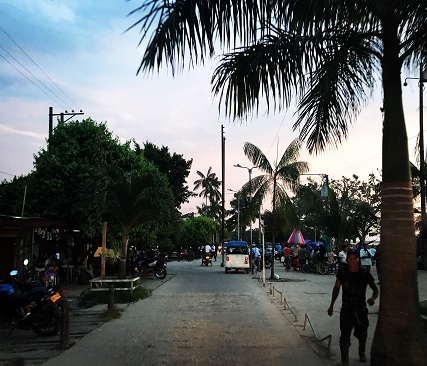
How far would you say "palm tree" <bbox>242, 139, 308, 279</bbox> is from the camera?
68.8 ft

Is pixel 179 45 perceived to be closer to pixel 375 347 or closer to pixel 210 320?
pixel 375 347

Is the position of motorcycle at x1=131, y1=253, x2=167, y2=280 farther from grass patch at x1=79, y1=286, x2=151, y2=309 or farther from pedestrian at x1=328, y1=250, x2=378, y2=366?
pedestrian at x1=328, y1=250, x2=378, y2=366

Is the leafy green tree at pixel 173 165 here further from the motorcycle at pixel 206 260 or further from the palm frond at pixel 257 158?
the palm frond at pixel 257 158

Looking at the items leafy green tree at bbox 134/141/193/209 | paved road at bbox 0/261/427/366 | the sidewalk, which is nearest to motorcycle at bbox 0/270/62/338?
paved road at bbox 0/261/427/366

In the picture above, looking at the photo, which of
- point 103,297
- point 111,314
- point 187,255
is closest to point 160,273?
point 103,297

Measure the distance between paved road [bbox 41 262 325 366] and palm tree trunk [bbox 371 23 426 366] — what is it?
74.4 inches

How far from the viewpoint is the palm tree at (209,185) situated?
266ft

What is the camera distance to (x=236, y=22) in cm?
483

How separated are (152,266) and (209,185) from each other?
5736 cm

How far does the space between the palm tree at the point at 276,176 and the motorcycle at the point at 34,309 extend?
12781 millimetres

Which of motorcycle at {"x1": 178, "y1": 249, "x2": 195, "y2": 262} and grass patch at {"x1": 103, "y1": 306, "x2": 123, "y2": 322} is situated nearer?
grass patch at {"x1": 103, "y1": 306, "x2": 123, "y2": 322}

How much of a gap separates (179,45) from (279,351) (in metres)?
4.98

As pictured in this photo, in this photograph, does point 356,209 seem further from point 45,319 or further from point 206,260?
point 45,319

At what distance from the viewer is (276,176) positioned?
2109 centimetres
